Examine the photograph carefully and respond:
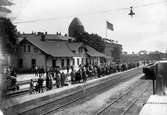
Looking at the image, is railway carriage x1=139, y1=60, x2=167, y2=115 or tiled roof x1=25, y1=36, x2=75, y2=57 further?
tiled roof x1=25, y1=36, x2=75, y2=57

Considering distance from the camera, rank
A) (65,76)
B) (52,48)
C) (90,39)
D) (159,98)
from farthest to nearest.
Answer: (90,39), (52,48), (65,76), (159,98)

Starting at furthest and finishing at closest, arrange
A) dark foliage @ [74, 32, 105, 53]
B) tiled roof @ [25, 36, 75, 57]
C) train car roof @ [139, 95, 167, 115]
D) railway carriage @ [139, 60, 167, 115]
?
dark foliage @ [74, 32, 105, 53], tiled roof @ [25, 36, 75, 57], railway carriage @ [139, 60, 167, 115], train car roof @ [139, 95, 167, 115]

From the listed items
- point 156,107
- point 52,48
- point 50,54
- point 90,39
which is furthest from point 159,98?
point 90,39

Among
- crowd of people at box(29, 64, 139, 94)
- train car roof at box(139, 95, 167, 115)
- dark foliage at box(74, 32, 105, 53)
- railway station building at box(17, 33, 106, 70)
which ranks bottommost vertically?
crowd of people at box(29, 64, 139, 94)

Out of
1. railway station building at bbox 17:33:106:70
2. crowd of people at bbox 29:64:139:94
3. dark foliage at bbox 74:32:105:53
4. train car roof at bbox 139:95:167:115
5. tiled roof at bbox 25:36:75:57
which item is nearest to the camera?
train car roof at bbox 139:95:167:115

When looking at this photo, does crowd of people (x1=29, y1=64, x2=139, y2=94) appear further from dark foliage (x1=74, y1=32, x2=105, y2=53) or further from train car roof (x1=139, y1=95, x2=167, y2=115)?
dark foliage (x1=74, y1=32, x2=105, y2=53)

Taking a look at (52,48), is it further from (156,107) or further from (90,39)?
(156,107)

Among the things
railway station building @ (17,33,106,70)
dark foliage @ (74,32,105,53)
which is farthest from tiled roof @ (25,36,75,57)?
dark foliage @ (74,32,105,53)

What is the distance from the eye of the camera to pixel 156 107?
513 cm

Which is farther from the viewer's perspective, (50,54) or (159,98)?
(50,54)

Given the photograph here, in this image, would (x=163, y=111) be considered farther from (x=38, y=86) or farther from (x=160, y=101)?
(x=38, y=86)

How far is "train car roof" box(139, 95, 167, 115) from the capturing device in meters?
4.70

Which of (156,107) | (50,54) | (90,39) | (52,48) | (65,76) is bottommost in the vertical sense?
(65,76)

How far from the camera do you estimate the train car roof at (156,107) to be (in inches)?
185
